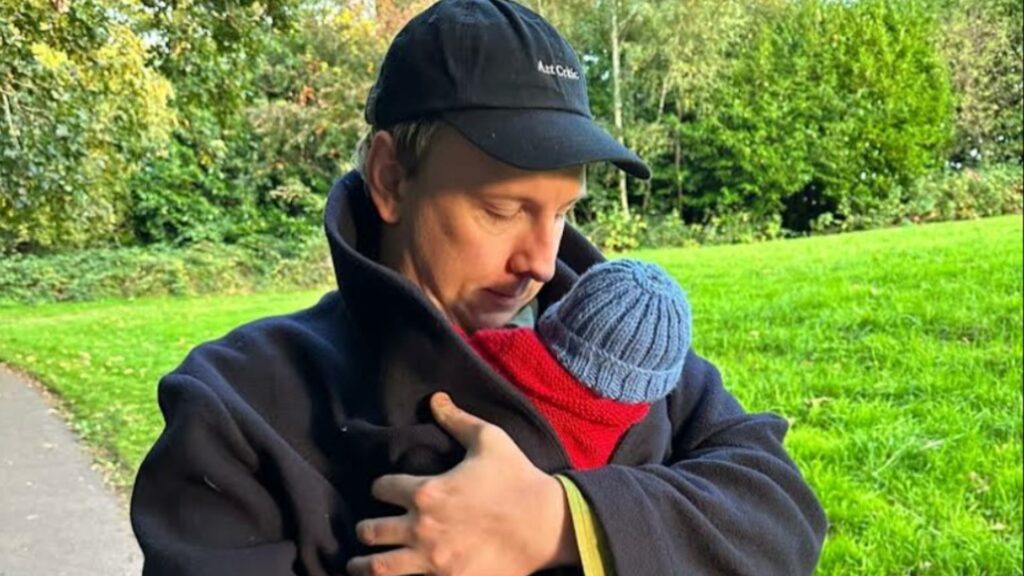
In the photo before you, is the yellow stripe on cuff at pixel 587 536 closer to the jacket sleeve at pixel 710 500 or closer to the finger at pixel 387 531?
the jacket sleeve at pixel 710 500

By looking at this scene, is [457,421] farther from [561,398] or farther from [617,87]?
[617,87]

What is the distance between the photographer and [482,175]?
1.01m

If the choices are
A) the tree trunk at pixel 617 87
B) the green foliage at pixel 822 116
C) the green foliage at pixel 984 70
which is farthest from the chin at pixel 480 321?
the green foliage at pixel 984 70

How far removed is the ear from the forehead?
2.1 inches

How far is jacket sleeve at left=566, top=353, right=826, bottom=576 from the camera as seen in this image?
35.6 inches

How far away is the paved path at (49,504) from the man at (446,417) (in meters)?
0.26

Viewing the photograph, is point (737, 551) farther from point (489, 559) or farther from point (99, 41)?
point (99, 41)

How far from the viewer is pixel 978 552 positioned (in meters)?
2.38

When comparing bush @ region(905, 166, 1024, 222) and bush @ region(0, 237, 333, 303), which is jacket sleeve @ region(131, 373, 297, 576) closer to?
bush @ region(0, 237, 333, 303)

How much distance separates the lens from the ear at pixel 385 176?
1.09 m

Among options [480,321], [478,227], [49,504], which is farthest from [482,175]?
[49,504]

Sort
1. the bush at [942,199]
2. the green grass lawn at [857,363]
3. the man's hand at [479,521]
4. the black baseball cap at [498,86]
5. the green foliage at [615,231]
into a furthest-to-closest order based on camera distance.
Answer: the bush at [942,199]
the green foliage at [615,231]
the green grass lawn at [857,363]
the black baseball cap at [498,86]
the man's hand at [479,521]

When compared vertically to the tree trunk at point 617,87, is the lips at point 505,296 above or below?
below

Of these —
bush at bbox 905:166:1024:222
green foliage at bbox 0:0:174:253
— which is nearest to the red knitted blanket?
green foliage at bbox 0:0:174:253
